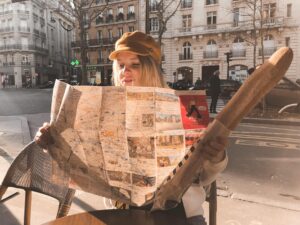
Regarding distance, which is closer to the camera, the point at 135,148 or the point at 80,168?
the point at 135,148

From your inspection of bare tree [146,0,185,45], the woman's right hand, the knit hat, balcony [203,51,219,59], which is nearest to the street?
the knit hat

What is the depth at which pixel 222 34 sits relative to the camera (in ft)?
75.1

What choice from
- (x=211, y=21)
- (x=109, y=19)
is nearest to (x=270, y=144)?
(x=211, y=21)

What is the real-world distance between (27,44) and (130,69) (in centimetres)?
4691

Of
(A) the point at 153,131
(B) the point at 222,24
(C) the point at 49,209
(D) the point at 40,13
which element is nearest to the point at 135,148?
(A) the point at 153,131

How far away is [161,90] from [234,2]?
1868 centimetres

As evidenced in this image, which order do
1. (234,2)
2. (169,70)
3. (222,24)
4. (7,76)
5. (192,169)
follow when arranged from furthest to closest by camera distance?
(7,76) < (169,70) < (222,24) < (234,2) < (192,169)

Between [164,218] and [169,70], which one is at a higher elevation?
[169,70]

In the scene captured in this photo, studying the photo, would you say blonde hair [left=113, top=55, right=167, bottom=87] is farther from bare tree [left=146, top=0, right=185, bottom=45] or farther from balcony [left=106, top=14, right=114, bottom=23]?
balcony [left=106, top=14, right=114, bottom=23]

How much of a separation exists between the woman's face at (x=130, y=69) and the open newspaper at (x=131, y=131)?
51cm

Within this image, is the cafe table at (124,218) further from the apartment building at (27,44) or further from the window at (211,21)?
the apartment building at (27,44)

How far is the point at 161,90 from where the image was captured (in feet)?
3.10

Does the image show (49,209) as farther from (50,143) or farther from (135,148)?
(135,148)

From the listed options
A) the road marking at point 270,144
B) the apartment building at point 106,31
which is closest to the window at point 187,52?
the apartment building at point 106,31
